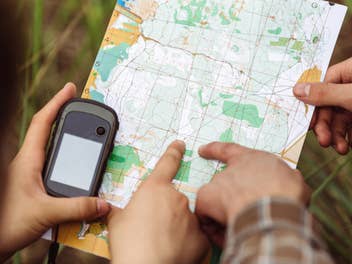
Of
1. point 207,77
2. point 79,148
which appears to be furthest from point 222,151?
point 79,148

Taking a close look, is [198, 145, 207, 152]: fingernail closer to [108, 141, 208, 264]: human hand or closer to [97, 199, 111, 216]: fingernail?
[108, 141, 208, 264]: human hand

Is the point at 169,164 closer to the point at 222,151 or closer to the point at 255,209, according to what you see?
the point at 222,151

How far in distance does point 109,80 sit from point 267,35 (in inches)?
12.7

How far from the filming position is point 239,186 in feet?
2.62

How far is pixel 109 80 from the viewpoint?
3.27 ft

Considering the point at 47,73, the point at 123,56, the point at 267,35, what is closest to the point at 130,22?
the point at 123,56

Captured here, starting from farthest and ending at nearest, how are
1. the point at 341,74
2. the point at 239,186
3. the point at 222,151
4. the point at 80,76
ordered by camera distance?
the point at 80,76, the point at 341,74, the point at 222,151, the point at 239,186

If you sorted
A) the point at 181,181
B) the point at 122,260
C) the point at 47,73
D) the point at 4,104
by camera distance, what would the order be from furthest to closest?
the point at 47,73 → the point at 181,181 → the point at 122,260 → the point at 4,104

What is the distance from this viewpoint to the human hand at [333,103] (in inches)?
37.6

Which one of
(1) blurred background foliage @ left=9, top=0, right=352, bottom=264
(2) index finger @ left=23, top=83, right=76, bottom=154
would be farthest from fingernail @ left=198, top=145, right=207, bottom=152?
(1) blurred background foliage @ left=9, top=0, right=352, bottom=264

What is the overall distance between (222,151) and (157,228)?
18cm

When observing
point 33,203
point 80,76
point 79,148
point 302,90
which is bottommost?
point 33,203

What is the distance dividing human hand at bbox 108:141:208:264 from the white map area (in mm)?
56

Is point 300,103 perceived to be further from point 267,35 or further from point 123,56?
point 123,56
